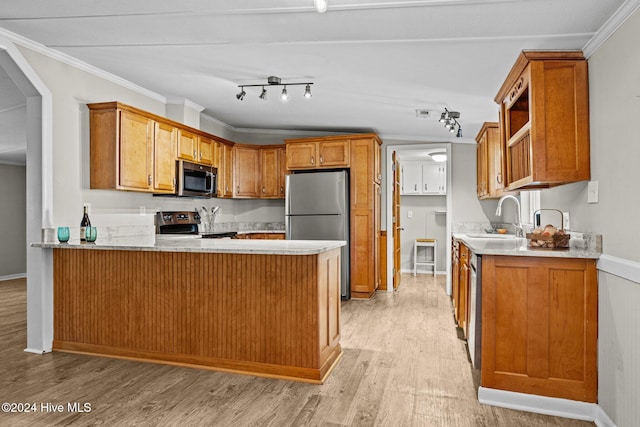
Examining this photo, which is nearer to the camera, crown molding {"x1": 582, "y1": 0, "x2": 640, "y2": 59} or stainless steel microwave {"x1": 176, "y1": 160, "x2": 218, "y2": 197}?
crown molding {"x1": 582, "y1": 0, "x2": 640, "y2": 59}

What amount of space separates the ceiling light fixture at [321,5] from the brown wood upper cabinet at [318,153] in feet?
10.3

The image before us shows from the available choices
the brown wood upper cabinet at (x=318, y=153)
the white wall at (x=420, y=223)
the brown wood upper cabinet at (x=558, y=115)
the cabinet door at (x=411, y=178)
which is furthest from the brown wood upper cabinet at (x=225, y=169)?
the brown wood upper cabinet at (x=558, y=115)

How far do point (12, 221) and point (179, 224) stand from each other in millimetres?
4563

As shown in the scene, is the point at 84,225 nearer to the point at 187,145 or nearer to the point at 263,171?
the point at 187,145

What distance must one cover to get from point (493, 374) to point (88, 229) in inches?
120

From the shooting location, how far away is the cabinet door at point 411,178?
25.3 feet

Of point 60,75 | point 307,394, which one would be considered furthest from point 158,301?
point 60,75

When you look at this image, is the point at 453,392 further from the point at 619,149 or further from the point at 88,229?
the point at 88,229

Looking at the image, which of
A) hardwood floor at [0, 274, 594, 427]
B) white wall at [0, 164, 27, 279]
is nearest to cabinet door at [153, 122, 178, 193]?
hardwood floor at [0, 274, 594, 427]

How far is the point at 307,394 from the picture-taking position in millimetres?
2518

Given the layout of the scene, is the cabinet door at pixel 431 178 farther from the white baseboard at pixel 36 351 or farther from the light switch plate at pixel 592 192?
the white baseboard at pixel 36 351

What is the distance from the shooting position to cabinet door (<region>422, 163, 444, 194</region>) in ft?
25.0

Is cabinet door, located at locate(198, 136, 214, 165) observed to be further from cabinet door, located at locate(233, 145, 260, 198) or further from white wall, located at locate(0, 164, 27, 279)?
white wall, located at locate(0, 164, 27, 279)

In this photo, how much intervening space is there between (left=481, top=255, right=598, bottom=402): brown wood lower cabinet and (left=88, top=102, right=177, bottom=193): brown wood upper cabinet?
2987 millimetres
